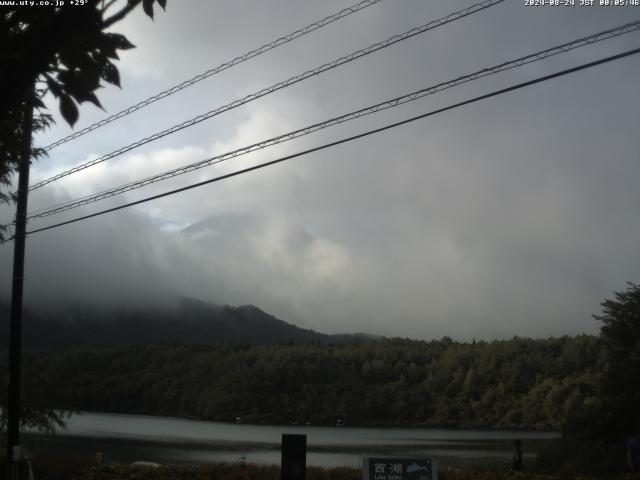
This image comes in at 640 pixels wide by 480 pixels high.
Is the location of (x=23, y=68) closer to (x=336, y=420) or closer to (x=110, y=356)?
(x=336, y=420)

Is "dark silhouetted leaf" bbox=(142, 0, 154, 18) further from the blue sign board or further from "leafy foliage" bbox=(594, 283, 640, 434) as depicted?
"leafy foliage" bbox=(594, 283, 640, 434)

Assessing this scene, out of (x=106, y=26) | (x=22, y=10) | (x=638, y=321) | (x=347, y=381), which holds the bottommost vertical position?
(x=106, y=26)

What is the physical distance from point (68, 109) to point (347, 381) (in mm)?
121931

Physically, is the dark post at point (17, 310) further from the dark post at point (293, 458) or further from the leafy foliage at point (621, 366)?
the leafy foliage at point (621, 366)

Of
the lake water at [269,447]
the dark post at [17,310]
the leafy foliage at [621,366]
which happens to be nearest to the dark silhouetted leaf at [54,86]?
the dark post at [17,310]

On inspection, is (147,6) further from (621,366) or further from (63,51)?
(621,366)

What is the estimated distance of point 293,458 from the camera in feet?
40.9

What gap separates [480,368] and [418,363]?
17506mm

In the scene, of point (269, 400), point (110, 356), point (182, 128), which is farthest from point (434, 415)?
point (182, 128)

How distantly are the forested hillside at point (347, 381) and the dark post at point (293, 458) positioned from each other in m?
73.8

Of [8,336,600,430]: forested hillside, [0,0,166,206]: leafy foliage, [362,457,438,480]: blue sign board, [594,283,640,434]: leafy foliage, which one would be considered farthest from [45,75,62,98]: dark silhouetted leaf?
[8,336,600,430]: forested hillside

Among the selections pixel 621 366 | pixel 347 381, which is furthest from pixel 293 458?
pixel 347 381

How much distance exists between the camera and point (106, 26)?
4.26m

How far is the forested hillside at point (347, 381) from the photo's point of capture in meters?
99.9
